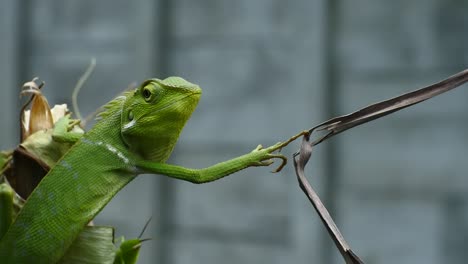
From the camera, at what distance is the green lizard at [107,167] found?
72 centimetres

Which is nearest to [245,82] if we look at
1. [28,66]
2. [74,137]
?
[28,66]

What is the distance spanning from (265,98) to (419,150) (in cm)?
70

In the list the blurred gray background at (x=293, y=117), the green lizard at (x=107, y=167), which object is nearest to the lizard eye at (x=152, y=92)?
the green lizard at (x=107, y=167)

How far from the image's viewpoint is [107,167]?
77cm

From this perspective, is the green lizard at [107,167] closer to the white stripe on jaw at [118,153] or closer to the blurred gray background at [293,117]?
the white stripe on jaw at [118,153]

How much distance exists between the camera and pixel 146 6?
3928mm

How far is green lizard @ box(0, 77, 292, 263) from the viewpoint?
2.35 feet

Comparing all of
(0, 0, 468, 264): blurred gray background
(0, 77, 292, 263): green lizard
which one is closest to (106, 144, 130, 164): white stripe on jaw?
(0, 77, 292, 263): green lizard

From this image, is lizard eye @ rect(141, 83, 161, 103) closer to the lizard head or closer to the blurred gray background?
the lizard head

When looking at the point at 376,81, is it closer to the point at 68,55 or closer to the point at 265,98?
the point at 265,98

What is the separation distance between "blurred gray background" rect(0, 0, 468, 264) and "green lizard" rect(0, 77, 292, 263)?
2609 millimetres

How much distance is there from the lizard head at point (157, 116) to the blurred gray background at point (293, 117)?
2.61m

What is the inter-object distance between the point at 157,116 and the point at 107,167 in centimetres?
7

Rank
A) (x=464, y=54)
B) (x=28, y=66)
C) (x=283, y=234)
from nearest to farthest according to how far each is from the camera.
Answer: (x=464, y=54) < (x=283, y=234) < (x=28, y=66)
